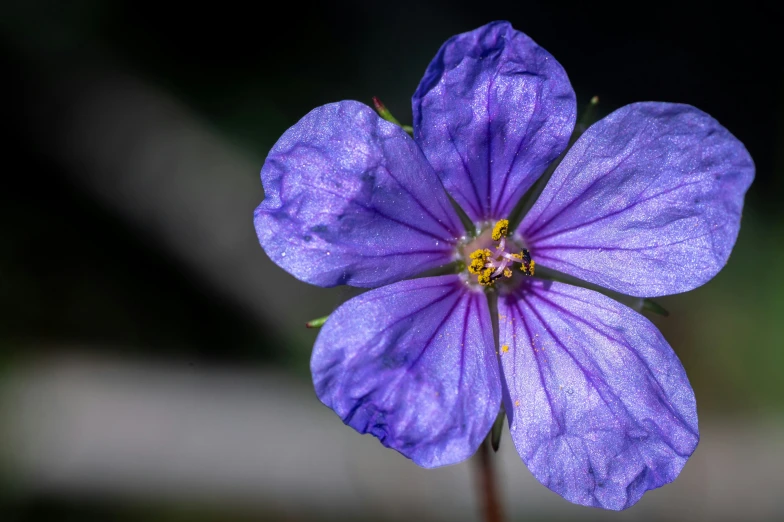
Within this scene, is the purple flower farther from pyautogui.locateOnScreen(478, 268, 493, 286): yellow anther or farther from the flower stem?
the flower stem

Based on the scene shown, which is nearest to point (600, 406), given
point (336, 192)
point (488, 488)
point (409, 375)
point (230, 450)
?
point (409, 375)

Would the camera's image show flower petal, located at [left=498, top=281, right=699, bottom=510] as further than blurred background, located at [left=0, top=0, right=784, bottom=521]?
No

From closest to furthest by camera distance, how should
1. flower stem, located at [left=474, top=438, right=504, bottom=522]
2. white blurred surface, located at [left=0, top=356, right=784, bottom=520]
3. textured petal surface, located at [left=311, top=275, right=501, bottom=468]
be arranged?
1. textured petal surface, located at [left=311, top=275, right=501, bottom=468]
2. flower stem, located at [left=474, top=438, right=504, bottom=522]
3. white blurred surface, located at [left=0, top=356, right=784, bottom=520]

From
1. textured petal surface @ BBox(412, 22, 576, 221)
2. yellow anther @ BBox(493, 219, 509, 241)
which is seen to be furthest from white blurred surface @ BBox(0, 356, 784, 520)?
textured petal surface @ BBox(412, 22, 576, 221)

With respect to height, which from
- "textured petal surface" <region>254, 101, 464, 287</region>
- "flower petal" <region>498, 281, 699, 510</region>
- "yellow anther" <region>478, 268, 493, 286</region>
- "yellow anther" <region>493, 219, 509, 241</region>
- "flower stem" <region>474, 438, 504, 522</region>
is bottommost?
"flower stem" <region>474, 438, 504, 522</region>

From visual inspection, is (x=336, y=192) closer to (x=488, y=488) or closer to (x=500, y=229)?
(x=500, y=229)

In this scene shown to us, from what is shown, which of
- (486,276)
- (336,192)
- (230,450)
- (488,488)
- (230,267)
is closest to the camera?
(336,192)

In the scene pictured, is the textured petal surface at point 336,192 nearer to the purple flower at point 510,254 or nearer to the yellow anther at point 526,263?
the purple flower at point 510,254

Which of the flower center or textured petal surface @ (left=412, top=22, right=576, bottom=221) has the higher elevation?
textured petal surface @ (left=412, top=22, right=576, bottom=221)

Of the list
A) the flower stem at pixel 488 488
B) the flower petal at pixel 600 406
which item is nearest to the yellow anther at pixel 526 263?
the flower petal at pixel 600 406
